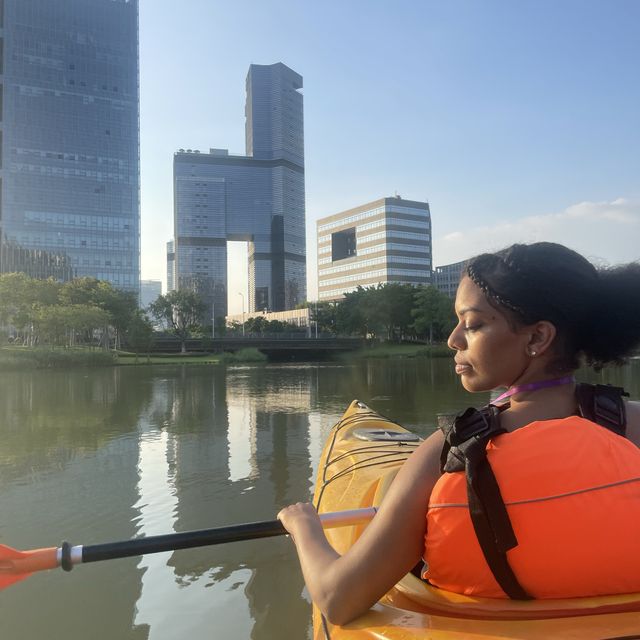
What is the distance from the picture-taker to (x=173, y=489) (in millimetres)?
6262

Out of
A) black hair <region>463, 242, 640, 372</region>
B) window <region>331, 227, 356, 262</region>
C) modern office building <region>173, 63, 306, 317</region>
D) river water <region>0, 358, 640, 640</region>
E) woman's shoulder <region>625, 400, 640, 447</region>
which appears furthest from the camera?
modern office building <region>173, 63, 306, 317</region>

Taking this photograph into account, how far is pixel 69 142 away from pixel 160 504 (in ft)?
322

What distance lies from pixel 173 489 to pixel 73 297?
43077 millimetres

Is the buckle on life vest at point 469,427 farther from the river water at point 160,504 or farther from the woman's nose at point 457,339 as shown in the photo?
the river water at point 160,504

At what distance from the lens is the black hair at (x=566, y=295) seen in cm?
140

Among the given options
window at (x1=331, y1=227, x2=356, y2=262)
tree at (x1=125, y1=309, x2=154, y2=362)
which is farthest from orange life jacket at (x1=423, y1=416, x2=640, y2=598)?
window at (x1=331, y1=227, x2=356, y2=262)

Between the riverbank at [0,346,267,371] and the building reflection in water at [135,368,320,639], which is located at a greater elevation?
the riverbank at [0,346,267,371]

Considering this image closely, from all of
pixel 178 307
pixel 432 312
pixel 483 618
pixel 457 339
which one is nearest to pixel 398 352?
pixel 432 312

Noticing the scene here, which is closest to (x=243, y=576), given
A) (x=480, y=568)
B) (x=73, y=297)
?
(x=480, y=568)

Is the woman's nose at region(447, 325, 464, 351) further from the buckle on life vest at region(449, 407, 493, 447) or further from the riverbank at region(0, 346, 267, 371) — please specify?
the riverbank at region(0, 346, 267, 371)

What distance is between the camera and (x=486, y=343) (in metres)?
1.44

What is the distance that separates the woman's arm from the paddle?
717 mm

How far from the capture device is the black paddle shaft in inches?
87.5

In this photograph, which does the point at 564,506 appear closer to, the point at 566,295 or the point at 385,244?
the point at 566,295
